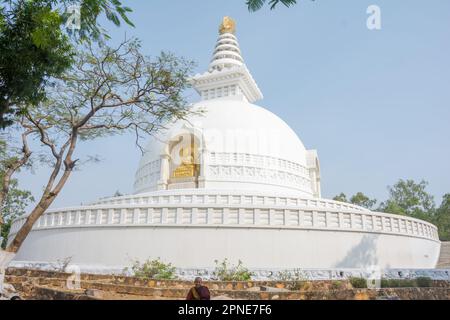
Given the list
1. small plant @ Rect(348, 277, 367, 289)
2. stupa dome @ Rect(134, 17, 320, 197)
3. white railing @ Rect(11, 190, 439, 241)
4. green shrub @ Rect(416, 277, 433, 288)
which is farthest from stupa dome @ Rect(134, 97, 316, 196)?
green shrub @ Rect(416, 277, 433, 288)

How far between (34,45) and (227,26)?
27774 millimetres

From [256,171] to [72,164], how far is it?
12.6 metres

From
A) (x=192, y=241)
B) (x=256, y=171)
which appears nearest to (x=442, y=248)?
(x=256, y=171)

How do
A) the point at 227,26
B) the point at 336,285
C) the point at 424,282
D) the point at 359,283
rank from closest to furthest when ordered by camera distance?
the point at 336,285
the point at 424,282
the point at 359,283
the point at 227,26

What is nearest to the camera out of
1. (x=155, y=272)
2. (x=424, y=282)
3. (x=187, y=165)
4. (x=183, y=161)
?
(x=424, y=282)

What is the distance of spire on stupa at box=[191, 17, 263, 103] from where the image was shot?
26.9 meters

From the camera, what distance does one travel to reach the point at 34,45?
6.49 m

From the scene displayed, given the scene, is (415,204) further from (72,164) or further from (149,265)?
(72,164)

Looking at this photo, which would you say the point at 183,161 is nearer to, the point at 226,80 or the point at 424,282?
the point at 226,80

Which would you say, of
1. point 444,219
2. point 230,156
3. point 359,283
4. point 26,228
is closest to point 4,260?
point 26,228

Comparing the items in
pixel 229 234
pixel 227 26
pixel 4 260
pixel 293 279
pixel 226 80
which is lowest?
pixel 293 279

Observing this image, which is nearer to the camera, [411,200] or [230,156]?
[230,156]

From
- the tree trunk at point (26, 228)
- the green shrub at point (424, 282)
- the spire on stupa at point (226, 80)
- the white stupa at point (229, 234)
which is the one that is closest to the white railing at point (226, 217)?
the white stupa at point (229, 234)

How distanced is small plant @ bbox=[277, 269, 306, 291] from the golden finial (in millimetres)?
26057
